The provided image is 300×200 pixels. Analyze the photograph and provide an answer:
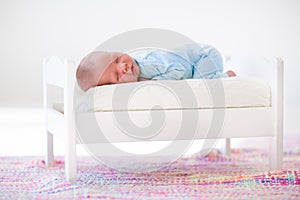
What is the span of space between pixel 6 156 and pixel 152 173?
72 cm

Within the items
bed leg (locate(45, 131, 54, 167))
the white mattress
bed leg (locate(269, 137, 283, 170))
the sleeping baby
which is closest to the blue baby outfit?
the sleeping baby

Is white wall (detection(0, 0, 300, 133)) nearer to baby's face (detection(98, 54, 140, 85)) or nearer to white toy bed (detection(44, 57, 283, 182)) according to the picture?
white toy bed (detection(44, 57, 283, 182))

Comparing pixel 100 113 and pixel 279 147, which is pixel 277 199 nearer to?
pixel 279 147

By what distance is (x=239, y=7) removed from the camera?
352cm

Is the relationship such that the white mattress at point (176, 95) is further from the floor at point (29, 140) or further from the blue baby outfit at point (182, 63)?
the floor at point (29, 140)

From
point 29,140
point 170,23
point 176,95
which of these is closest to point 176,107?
point 176,95

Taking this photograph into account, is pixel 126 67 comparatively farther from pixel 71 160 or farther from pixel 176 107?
pixel 71 160

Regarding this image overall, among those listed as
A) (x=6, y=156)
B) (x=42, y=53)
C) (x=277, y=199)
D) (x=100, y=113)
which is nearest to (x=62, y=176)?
(x=100, y=113)

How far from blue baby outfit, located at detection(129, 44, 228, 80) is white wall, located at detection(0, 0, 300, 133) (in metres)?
1.54

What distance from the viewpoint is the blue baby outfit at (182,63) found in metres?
1.90

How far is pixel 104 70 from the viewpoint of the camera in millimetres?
1790

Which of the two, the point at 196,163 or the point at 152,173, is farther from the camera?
the point at 196,163

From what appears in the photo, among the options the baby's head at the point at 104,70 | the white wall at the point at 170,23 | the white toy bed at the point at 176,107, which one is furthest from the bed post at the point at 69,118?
the white wall at the point at 170,23

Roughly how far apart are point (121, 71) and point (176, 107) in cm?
23
